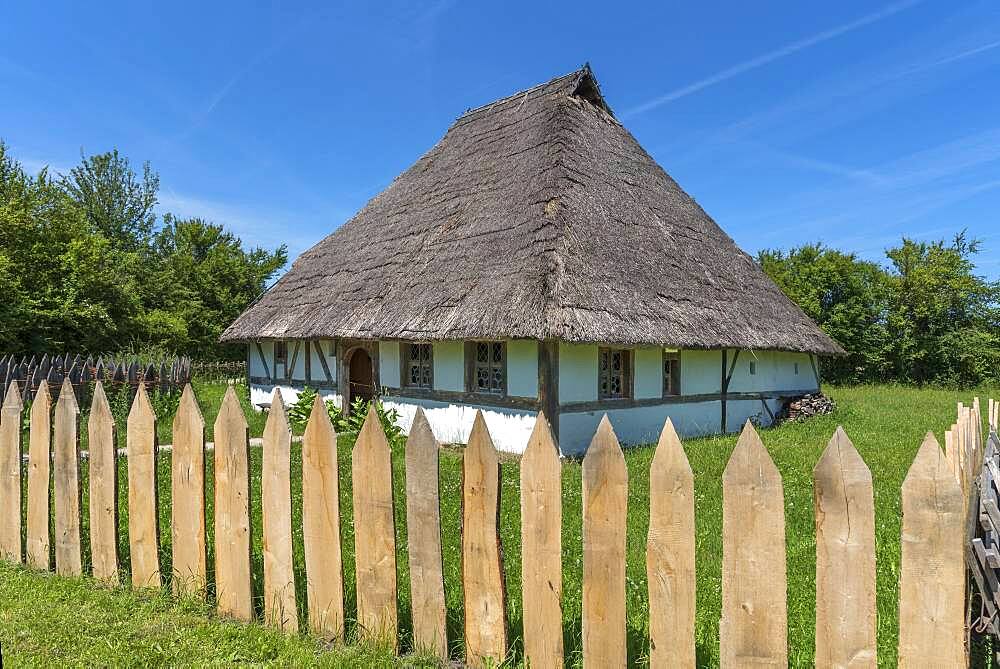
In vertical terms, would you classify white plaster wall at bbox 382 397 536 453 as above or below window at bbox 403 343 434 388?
below

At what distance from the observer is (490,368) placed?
1001 centimetres

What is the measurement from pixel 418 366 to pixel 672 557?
9.29 meters

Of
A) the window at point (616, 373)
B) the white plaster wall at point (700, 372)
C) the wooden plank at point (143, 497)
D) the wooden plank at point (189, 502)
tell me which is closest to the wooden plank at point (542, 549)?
the wooden plank at point (189, 502)

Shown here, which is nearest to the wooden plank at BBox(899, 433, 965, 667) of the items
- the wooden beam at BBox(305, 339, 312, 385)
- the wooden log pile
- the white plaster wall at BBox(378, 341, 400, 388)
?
the white plaster wall at BBox(378, 341, 400, 388)

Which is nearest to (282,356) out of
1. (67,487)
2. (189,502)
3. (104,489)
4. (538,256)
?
(538,256)

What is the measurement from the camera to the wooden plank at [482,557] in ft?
8.04

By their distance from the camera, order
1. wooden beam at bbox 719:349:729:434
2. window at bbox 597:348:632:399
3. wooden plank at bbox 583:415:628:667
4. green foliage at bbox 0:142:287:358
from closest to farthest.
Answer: wooden plank at bbox 583:415:628:667, window at bbox 597:348:632:399, wooden beam at bbox 719:349:729:434, green foliage at bbox 0:142:287:358

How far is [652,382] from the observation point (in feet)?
35.3

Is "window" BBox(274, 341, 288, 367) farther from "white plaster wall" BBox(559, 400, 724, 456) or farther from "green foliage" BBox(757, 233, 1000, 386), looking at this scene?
"green foliage" BBox(757, 233, 1000, 386)

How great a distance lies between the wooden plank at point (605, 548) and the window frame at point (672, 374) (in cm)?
920

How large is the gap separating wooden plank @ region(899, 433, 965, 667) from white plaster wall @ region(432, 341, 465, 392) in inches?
337

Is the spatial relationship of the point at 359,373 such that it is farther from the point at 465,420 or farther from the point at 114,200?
the point at 114,200

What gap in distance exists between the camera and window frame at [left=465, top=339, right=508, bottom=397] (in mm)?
9789

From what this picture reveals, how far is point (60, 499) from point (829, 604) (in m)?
3.87
